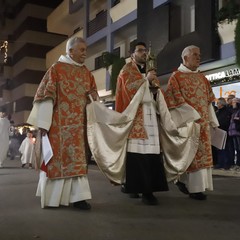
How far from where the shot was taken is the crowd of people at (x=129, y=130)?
443 centimetres

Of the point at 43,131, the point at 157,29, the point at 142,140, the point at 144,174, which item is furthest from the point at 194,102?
the point at 157,29

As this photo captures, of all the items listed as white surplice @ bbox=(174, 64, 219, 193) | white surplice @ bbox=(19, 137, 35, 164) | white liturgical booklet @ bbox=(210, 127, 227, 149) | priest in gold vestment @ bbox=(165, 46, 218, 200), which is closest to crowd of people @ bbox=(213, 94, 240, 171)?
white liturgical booklet @ bbox=(210, 127, 227, 149)

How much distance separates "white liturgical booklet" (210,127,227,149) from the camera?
224 inches

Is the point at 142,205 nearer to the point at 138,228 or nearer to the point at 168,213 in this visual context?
the point at 168,213

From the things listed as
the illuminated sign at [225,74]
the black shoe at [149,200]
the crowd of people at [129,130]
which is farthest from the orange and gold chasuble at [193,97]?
the illuminated sign at [225,74]

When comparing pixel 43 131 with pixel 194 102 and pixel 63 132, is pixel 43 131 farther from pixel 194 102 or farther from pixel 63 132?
pixel 194 102

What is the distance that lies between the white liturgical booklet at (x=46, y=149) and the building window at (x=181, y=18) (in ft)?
34.1

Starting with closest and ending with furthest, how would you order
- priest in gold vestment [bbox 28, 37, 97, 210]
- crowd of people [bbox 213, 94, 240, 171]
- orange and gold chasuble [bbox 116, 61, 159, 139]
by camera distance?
priest in gold vestment [bbox 28, 37, 97, 210], orange and gold chasuble [bbox 116, 61, 159, 139], crowd of people [bbox 213, 94, 240, 171]

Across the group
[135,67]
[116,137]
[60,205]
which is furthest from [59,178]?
[135,67]

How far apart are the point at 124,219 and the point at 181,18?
460 inches

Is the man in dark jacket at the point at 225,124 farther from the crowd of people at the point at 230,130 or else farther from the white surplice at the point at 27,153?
the white surplice at the point at 27,153

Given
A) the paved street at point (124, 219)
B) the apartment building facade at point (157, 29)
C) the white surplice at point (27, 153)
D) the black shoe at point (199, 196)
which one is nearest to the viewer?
the paved street at point (124, 219)

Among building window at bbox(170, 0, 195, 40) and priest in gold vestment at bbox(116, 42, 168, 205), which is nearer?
priest in gold vestment at bbox(116, 42, 168, 205)

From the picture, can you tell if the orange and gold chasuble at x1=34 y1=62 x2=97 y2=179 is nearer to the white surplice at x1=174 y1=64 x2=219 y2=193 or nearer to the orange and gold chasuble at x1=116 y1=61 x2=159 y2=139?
the orange and gold chasuble at x1=116 y1=61 x2=159 y2=139
